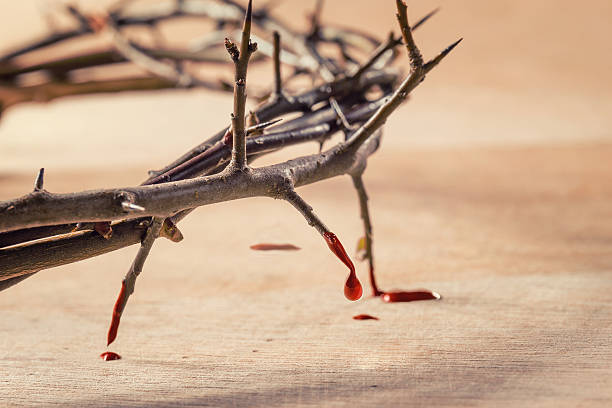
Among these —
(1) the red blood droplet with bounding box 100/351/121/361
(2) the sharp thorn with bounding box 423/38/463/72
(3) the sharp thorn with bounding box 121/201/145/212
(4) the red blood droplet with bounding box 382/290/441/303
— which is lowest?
(1) the red blood droplet with bounding box 100/351/121/361

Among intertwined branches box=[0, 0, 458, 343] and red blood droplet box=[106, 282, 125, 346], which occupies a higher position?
Result: intertwined branches box=[0, 0, 458, 343]

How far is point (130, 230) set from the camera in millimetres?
291

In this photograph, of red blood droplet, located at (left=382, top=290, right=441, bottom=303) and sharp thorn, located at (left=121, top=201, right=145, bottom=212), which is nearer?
sharp thorn, located at (left=121, top=201, right=145, bottom=212)

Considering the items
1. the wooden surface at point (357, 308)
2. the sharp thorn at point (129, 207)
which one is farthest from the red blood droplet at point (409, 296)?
the sharp thorn at point (129, 207)

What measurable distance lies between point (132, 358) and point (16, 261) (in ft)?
0.23

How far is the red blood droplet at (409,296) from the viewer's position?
39 cm

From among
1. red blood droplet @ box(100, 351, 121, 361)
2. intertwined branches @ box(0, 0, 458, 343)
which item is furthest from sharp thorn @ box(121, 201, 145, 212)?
red blood droplet @ box(100, 351, 121, 361)

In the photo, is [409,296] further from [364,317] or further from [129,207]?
[129,207]

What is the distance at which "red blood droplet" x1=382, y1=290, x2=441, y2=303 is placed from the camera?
0.39m

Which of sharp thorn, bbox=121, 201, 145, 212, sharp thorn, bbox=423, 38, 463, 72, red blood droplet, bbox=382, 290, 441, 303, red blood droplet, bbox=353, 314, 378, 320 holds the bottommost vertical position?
red blood droplet, bbox=353, 314, 378, 320

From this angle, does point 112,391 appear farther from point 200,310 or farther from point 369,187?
point 369,187

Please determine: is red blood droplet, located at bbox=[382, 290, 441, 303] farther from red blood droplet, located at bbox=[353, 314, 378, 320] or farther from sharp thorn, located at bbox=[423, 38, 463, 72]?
sharp thorn, located at bbox=[423, 38, 463, 72]

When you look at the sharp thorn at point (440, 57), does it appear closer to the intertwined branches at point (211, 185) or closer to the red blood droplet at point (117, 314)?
the intertwined branches at point (211, 185)

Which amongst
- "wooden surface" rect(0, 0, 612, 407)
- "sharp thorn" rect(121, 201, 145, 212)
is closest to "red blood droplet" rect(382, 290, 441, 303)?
"wooden surface" rect(0, 0, 612, 407)
